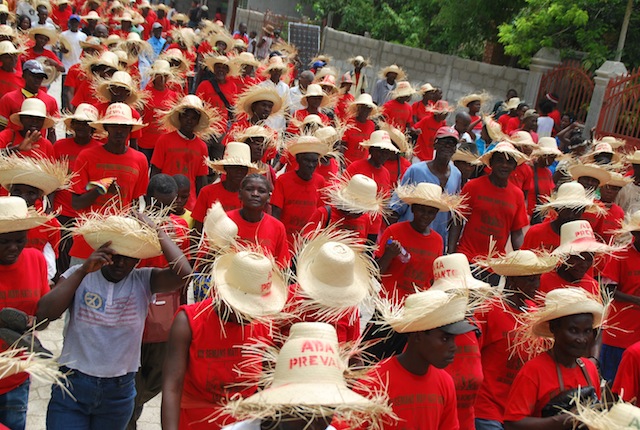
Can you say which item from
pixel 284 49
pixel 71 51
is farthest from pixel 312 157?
pixel 284 49

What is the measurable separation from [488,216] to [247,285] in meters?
4.16

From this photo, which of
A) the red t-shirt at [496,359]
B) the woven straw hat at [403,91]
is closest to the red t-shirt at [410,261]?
the red t-shirt at [496,359]

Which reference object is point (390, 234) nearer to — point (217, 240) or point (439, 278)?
point (439, 278)

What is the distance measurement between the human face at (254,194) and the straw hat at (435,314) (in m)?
1.99

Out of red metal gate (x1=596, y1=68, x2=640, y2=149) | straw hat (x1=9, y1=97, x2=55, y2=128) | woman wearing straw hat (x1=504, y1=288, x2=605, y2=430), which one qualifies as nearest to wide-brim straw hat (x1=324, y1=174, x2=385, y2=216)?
woman wearing straw hat (x1=504, y1=288, x2=605, y2=430)

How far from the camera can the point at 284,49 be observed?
774 inches

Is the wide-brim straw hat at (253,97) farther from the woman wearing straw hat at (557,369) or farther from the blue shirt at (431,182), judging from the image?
the woman wearing straw hat at (557,369)

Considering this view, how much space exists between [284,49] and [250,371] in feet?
54.4

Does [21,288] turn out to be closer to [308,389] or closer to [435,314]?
[308,389]

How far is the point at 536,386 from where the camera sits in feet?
13.4

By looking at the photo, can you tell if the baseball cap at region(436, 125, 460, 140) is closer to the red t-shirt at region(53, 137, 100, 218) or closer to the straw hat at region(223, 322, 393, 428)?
the red t-shirt at region(53, 137, 100, 218)

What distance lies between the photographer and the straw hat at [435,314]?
3.73m

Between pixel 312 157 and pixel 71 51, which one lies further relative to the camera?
pixel 71 51

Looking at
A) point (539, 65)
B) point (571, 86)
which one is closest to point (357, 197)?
point (571, 86)
